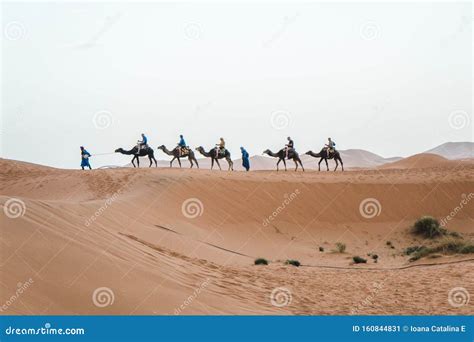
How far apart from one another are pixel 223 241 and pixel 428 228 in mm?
10566

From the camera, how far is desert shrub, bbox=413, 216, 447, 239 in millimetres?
25141

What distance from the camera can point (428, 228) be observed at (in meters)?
25.5

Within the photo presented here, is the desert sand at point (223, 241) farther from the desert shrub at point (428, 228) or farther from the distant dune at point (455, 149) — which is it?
the distant dune at point (455, 149)

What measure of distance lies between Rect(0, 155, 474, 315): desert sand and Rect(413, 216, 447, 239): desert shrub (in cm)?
58

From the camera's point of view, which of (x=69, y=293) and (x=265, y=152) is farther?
(x=265, y=152)

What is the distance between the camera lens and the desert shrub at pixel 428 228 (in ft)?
82.5

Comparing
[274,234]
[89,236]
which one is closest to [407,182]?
[274,234]

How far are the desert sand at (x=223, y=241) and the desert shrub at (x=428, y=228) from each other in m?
0.58

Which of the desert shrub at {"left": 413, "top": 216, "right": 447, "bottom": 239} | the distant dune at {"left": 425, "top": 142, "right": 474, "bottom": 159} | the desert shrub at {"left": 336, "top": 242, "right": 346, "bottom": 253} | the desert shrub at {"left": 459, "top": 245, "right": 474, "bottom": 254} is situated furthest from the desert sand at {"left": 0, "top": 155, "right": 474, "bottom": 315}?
the distant dune at {"left": 425, "top": 142, "right": 474, "bottom": 159}

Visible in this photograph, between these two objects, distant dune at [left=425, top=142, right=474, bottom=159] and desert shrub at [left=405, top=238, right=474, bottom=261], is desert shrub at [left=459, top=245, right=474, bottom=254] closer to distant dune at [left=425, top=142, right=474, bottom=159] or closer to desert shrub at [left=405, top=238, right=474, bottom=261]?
desert shrub at [left=405, top=238, right=474, bottom=261]

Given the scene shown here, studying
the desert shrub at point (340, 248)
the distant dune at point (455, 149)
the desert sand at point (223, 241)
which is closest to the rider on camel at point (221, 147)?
the desert sand at point (223, 241)

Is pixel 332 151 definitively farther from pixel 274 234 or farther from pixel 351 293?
pixel 351 293
